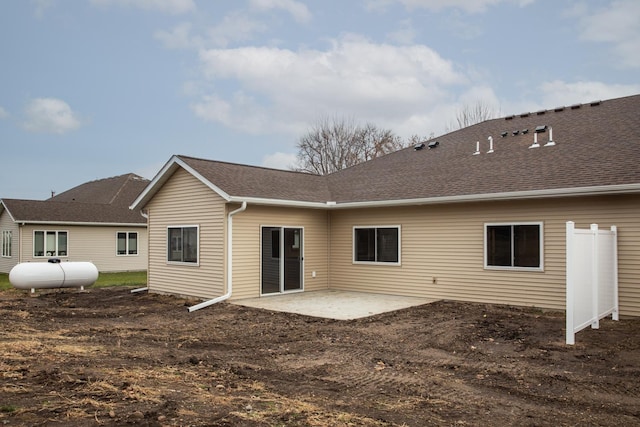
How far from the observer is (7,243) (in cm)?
2197

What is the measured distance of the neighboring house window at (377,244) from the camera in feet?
41.8

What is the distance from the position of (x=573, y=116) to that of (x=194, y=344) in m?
12.2

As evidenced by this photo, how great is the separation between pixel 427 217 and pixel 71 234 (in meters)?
17.4

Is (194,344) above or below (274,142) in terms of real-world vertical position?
below

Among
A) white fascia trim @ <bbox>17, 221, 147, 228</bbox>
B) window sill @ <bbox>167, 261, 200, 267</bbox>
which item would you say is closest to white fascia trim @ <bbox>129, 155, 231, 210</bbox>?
window sill @ <bbox>167, 261, 200, 267</bbox>

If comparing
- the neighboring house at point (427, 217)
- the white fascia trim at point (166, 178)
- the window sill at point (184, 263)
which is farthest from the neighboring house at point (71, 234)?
the window sill at point (184, 263)

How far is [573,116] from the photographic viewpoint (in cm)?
1375

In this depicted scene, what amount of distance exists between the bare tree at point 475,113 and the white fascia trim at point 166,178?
2084 centimetres

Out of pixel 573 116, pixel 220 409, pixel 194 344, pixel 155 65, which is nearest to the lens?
pixel 220 409

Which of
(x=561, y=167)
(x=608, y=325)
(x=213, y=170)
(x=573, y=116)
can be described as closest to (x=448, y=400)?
(x=608, y=325)

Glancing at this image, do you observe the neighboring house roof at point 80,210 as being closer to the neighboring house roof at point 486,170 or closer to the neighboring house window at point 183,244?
the neighboring house roof at point 486,170

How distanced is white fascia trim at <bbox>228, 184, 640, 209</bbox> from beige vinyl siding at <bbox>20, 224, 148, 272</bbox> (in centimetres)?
1421

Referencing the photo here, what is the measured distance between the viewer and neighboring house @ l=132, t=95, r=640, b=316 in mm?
10000

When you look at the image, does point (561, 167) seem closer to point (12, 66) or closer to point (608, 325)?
point (608, 325)
